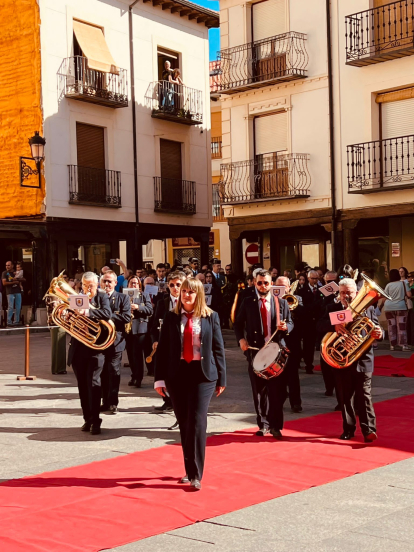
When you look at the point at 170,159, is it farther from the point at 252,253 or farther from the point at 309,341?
the point at 309,341

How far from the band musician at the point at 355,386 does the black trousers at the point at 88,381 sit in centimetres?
265

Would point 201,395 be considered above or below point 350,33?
below

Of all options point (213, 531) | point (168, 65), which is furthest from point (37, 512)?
point (168, 65)

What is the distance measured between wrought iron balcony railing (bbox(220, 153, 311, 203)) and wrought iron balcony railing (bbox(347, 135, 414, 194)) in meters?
1.52

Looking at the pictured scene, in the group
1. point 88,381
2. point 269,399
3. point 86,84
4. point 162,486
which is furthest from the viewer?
point 86,84

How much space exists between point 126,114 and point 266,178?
20.3 ft

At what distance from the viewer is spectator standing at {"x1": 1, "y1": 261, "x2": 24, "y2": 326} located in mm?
24531

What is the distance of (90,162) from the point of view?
26.1m

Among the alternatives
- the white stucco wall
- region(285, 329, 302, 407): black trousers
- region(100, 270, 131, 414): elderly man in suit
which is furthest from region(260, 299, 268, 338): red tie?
the white stucco wall

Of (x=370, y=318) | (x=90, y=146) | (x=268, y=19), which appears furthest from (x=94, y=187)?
(x=370, y=318)

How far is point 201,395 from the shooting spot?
Result: 22.7ft

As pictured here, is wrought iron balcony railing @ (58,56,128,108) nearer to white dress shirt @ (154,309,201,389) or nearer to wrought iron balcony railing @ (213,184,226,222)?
wrought iron balcony railing @ (213,184,226,222)

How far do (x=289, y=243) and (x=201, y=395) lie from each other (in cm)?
1840

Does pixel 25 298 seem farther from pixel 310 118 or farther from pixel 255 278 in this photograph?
pixel 255 278
